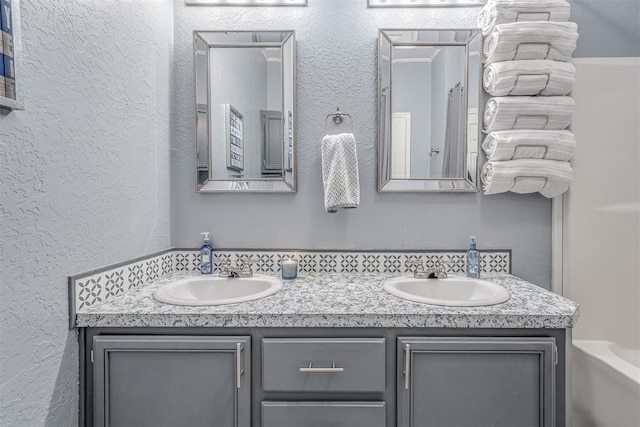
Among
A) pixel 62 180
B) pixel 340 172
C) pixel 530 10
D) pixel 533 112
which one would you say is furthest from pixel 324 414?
pixel 530 10

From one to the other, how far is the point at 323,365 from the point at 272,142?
0.96 metres

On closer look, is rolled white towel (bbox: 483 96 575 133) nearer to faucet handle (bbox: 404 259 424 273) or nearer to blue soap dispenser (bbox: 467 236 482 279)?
blue soap dispenser (bbox: 467 236 482 279)

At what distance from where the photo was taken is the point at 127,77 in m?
1.21

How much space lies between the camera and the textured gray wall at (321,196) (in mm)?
Result: 1532

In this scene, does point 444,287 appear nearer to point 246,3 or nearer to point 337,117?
point 337,117

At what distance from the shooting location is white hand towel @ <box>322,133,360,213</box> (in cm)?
140

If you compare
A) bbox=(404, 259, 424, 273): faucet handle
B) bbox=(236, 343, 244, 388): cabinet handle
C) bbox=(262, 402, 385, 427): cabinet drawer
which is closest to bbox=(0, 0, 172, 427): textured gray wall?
bbox=(236, 343, 244, 388): cabinet handle

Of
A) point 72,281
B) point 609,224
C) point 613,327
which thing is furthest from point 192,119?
point 613,327

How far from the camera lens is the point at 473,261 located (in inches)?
56.4

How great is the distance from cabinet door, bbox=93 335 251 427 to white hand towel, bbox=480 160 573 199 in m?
1.19

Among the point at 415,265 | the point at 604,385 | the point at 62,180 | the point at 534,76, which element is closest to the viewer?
the point at 62,180

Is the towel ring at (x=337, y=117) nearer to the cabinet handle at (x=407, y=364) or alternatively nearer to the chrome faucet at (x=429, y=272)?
the chrome faucet at (x=429, y=272)

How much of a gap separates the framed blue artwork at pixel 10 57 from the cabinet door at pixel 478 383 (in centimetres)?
114

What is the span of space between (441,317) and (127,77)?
1317 millimetres
